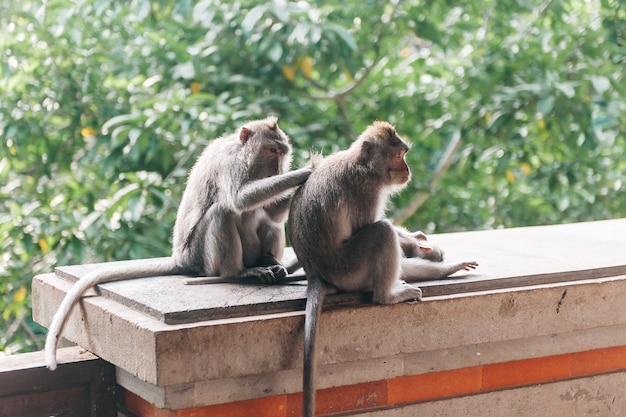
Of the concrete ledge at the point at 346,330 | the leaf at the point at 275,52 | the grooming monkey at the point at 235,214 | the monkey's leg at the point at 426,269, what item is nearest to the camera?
the concrete ledge at the point at 346,330

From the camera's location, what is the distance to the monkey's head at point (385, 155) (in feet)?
9.98

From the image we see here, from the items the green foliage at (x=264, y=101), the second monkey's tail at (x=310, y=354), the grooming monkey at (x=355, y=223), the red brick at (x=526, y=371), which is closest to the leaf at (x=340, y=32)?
the green foliage at (x=264, y=101)

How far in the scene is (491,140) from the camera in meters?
5.90

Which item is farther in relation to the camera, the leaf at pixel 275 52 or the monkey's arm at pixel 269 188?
the leaf at pixel 275 52

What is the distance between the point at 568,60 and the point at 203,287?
13.1 feet

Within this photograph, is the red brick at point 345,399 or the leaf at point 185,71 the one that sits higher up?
the leaf at point 185,71

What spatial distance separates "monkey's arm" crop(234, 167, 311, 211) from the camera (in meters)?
3.13

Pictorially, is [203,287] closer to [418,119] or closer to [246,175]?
[246,175]

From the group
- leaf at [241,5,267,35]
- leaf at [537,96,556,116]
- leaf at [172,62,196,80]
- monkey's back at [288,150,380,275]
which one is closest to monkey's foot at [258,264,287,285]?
monkey's back at [288,150,380,275]

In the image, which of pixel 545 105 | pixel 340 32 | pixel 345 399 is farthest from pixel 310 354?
pixel 545 105

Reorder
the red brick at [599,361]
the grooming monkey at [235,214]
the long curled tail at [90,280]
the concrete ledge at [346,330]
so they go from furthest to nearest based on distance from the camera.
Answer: the red brick at [599,361] < the grooming monkey at [235,214] < the long curled tail at [90,280] < the concrete ledge at [346,330]

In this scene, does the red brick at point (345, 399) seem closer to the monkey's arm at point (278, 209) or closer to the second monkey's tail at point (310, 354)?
the second monkey's tail at point (310, 354)

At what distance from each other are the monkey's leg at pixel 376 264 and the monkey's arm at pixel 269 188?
33 cm

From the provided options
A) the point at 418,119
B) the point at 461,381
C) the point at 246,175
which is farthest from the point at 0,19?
the point at 461,381
